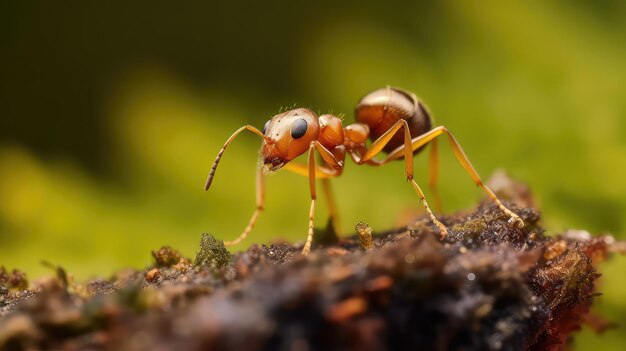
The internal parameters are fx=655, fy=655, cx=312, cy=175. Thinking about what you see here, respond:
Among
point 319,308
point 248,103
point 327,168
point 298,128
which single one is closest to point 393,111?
point 327,168

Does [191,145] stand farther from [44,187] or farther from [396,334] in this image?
[396,334]

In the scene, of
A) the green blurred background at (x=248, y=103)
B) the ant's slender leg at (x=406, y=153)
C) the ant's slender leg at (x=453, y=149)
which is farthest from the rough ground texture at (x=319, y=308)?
the green blurred background at (x=248, y=103)

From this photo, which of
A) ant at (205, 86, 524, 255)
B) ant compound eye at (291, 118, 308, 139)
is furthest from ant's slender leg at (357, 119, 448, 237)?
ant compound eye at (291, 118, 308, 139)

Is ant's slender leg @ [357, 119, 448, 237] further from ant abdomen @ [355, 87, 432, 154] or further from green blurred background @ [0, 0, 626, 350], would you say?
green blurred background @ [0, 0, 626, 350]

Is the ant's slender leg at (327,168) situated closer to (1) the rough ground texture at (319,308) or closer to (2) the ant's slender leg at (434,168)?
(2) the ant's slender leg at (434,168)

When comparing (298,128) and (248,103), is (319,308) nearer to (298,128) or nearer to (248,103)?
(298,128)

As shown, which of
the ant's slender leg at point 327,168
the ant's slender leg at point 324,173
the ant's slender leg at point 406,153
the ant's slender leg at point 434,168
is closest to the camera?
the ant's slender leg at point 406,153

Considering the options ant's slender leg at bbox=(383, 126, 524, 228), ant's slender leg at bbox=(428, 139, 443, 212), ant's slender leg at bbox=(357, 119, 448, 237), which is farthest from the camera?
ant's slender leg at bbox=(428, 139, 443, 212)
